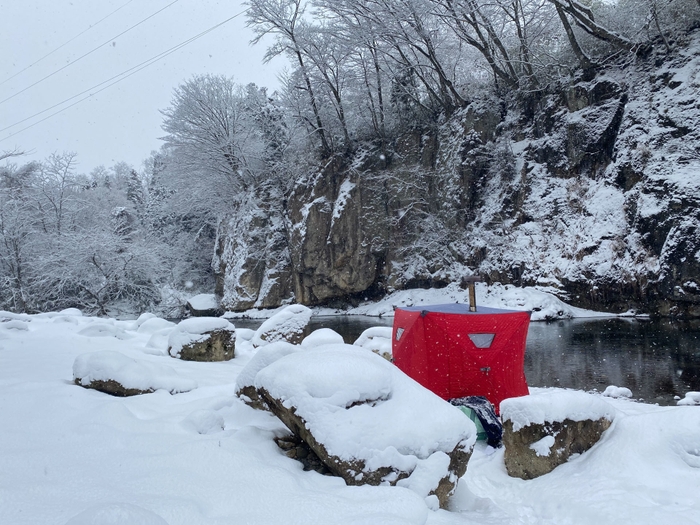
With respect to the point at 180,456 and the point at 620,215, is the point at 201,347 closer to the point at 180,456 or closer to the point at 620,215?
the point at 180,456

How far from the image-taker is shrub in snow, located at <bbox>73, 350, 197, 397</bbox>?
387cm

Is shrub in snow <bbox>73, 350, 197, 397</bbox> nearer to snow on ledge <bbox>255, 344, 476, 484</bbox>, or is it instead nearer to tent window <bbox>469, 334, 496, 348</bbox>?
snow on ledge <bbox>255, 344, 476, 484</bbox>

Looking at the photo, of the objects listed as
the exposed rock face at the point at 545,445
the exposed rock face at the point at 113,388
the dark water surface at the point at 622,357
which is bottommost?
the dark water surface at the point at 622,357

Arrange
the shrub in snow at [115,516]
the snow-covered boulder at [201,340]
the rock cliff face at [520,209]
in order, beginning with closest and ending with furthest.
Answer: the shrub in snow at [115,516], the snow-covered boulder at [201,340], the rock cliff face at [520,209]

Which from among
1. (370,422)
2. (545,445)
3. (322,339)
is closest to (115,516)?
(370,422)

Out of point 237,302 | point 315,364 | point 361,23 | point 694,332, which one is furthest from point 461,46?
point 315,364

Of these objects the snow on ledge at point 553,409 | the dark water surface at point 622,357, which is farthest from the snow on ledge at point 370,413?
the dark water surface at point 622,357

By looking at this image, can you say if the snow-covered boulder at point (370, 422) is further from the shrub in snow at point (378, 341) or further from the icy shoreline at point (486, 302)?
the icy shoreline at point (486, 302)

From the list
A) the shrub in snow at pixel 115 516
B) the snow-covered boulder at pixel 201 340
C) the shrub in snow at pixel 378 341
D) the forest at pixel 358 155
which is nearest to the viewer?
the shrub in snow at pixel 115 516

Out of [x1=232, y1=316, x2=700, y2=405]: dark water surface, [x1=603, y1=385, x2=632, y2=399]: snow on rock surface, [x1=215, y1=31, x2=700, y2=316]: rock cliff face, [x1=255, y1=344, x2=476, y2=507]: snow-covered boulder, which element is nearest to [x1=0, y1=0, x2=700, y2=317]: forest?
[x1=215, y1=31, x2=700, y2=316]: rock cliff face

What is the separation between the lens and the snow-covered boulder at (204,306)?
26.6 meters

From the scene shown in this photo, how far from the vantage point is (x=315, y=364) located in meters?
3.03

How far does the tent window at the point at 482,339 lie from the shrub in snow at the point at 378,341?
2.57 meters

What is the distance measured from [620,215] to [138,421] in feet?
51.2
